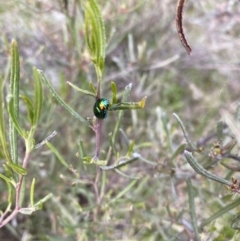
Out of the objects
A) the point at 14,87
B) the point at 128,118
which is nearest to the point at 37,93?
the point at 14,87

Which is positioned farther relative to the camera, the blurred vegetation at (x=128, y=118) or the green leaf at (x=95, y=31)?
the blurred vegetation at (x=128, y=118)

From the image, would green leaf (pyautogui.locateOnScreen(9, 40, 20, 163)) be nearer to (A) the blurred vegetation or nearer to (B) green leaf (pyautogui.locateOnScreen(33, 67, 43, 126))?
(B) green leaf (pyautogui.locateOnScreen(33, 67, 43, 126))

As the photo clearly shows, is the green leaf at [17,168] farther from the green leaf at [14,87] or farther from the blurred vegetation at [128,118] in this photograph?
the blurred vegetation at [128,118]

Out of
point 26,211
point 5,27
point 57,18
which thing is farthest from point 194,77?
point 26,211

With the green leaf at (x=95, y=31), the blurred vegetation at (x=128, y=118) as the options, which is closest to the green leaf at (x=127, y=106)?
the green leaf at (x=95, y=31)

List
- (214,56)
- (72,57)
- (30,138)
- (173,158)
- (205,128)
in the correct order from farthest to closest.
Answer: (214,56)
(205,128)
(72,57)
(173,158)
(30,138)

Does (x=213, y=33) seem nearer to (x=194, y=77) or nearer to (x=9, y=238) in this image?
(x=194, y=77)
